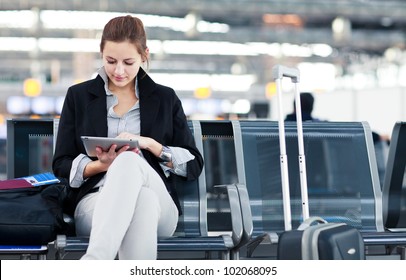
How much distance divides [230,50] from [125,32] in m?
31.4

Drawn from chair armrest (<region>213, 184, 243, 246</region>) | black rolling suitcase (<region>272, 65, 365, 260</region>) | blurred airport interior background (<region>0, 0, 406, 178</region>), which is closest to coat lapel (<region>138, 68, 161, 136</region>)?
chair armrest (<region>213, 184, 243, 246</region>)

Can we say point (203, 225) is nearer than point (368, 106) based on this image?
Yes

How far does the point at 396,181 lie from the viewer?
4.34 m

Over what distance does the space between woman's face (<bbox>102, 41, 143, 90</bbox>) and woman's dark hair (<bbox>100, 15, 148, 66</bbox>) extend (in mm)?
19

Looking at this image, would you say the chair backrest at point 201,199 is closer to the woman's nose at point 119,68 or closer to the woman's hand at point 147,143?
the woman's hand at point 147,143

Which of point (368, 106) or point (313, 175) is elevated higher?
point (368, 106)

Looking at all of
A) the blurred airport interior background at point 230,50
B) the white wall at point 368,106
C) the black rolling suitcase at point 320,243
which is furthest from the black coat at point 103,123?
the blurred airport interior background at point 230,50

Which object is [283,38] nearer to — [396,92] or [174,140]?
[396,92]

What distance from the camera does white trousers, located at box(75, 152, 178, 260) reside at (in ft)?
9.90

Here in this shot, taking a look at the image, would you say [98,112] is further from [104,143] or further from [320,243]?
[320,243]

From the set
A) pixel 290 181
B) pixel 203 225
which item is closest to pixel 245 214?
pixel 203 225

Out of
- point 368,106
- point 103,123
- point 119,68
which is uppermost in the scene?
point 368,106

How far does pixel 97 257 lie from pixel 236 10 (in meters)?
21.1

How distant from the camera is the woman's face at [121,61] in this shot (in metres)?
3.58
